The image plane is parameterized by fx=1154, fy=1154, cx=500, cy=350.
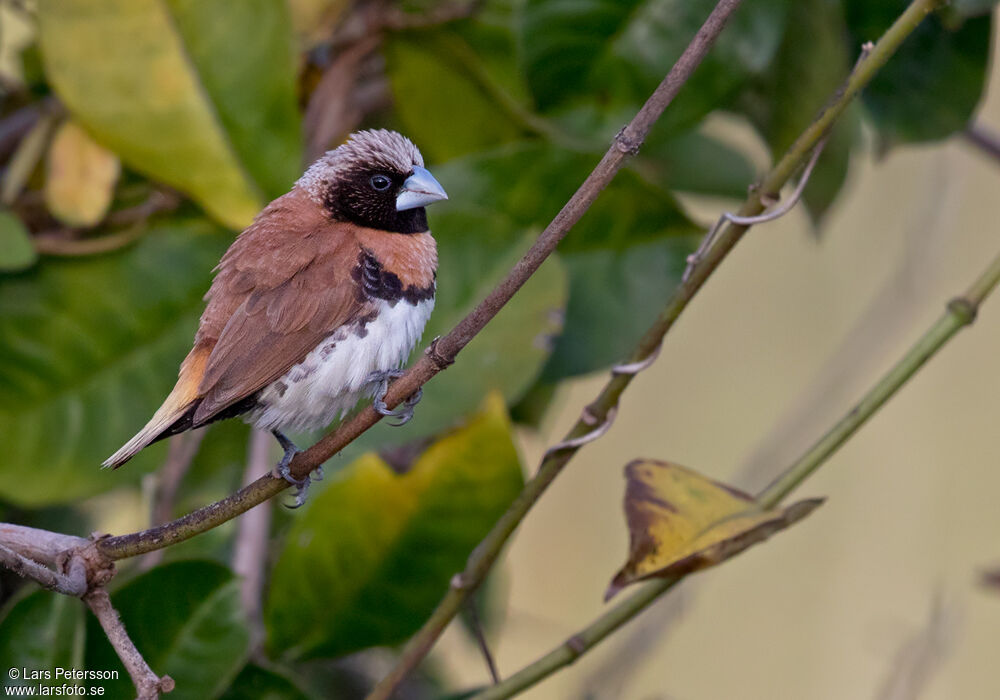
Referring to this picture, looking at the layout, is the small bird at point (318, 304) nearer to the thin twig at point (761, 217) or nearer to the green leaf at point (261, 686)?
the green leaf at point (261, 686)

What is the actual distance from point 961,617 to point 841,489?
3.77ft

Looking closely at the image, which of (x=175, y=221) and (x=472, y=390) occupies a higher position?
(x=472, y=390)

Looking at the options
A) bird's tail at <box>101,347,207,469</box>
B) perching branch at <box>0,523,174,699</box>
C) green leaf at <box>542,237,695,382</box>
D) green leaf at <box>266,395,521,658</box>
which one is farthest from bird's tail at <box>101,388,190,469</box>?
green leaf at <box>542,237,695,382</box>

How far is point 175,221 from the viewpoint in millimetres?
2248

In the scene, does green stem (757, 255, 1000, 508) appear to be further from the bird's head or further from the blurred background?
the bird's head

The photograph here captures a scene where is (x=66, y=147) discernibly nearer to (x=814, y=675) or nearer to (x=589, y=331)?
(x=589, y=331)

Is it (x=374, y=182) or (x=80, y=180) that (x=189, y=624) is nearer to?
(x=374, y=182)

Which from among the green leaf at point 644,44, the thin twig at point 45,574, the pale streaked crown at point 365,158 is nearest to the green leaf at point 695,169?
the green leaf at point 644,44

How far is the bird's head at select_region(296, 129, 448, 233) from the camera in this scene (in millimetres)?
1910

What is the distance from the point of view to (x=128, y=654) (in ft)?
4.12

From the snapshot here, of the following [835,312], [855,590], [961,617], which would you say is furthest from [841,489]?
[961,617]

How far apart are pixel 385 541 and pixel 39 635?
1.80 feet

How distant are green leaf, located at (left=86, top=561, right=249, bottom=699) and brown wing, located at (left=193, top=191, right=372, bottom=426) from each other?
32 centimetres

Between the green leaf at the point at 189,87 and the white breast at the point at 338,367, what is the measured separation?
48 cm
